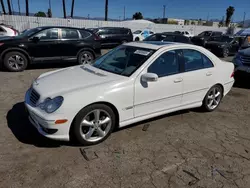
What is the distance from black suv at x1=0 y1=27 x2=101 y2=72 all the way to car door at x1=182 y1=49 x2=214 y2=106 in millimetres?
5547

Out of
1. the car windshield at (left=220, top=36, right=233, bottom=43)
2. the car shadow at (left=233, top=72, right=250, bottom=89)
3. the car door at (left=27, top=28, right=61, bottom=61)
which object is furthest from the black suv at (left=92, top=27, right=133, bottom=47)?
the car shadow at (left=233, top=72, right=250, bottom=89)

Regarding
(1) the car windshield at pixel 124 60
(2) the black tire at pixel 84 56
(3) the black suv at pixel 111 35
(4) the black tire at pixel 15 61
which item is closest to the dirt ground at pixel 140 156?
(1) the car windshield at pixel 124 60

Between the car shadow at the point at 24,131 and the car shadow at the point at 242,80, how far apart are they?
19.0 ft

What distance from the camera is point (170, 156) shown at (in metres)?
3.11

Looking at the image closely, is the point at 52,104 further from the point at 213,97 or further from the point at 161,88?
the point at 213,97

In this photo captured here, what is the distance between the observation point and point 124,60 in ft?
12.9

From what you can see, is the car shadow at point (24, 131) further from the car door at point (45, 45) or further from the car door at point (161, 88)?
the car door at point (45, 45)

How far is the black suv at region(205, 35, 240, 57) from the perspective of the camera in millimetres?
14184

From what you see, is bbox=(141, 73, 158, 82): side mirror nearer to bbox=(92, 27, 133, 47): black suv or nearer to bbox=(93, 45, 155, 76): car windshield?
bbox=(93, 45, 155, 76): car windshield

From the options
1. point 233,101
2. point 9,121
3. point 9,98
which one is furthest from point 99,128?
point 233,101

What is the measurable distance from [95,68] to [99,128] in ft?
4.05

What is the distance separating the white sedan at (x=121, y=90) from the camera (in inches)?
119

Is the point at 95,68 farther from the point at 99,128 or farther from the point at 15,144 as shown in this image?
the point at 15,144

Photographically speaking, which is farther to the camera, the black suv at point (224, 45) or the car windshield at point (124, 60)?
the black suv at point (224, 45)
